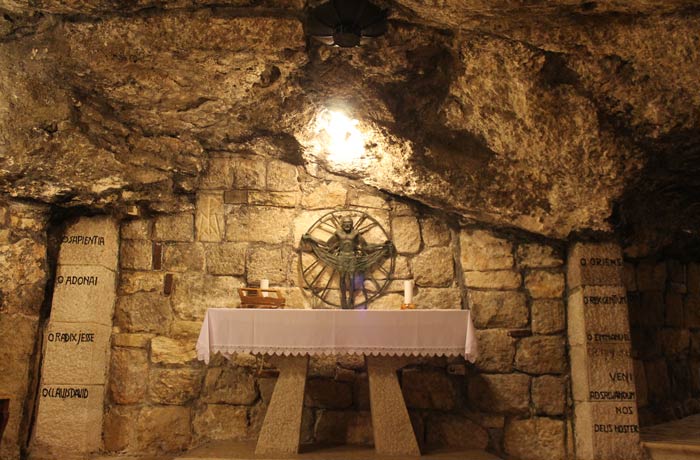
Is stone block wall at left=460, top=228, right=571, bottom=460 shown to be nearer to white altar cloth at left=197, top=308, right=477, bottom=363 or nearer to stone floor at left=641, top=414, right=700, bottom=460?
stone floor at left=641, top=414, right=700, bottom=460

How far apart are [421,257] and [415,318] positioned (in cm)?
91

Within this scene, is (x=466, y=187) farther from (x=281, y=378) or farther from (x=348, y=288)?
(x=281, y=378)

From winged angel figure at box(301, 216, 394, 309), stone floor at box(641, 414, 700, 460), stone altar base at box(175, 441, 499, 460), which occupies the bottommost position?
stone altar base at box(175, 441, 499, 460)

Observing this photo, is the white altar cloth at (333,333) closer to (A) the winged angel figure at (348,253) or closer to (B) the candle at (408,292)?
(B) the candle at (408,292)

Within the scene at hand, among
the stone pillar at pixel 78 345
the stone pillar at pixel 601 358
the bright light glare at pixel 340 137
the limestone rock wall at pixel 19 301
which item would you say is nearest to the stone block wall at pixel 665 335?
the stone pillar at pixel 601 358

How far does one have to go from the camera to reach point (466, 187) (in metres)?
4.00

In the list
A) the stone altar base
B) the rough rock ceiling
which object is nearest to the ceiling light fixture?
the rough rock ceiling

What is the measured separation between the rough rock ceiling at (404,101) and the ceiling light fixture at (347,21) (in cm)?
8

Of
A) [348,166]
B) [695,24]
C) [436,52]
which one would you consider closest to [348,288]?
[348,166]

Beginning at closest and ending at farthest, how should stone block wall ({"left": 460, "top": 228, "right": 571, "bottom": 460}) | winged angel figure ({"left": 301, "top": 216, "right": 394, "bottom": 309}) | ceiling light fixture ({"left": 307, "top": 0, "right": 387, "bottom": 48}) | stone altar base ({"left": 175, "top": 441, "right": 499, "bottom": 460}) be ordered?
1. ceiling light fixture ({"left": 307, "top": 0, "right": 387, "bottom": 48})
2. stone altar base ({"left": 175, "top": 441, "right": 499, "bottom": 460})
3. stone block wall ({"left": 460, "top": 228, "right": 571, "bottom": 460})
4. winged angel figure ({"left": 301, "top": 216, "right": 394, "bottom": 309})

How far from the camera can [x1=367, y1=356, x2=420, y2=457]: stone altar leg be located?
3.42 metres

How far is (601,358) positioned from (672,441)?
22.6 inches

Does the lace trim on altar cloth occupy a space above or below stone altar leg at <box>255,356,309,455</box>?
above

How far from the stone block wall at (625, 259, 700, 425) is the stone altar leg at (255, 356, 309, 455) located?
7.92 feet
